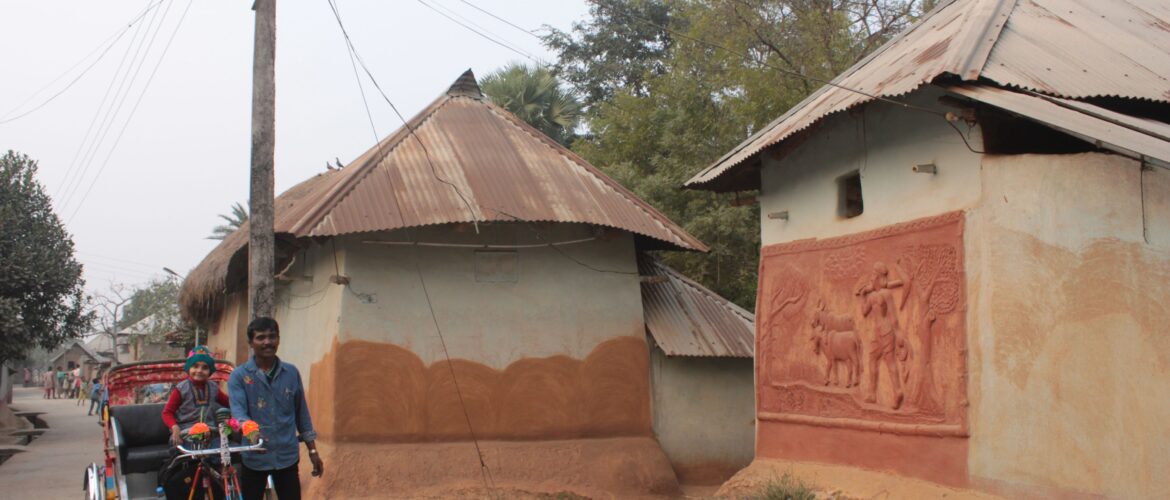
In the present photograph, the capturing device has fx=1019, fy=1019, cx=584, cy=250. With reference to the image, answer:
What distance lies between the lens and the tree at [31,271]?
22859 millimetres

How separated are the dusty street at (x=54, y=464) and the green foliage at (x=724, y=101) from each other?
39.2 feet

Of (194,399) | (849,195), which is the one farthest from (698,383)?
(194,399)

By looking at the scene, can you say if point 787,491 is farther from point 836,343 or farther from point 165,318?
point 165,318

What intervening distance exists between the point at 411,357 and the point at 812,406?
5.27m

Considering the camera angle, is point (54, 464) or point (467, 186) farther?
point (54, 464)

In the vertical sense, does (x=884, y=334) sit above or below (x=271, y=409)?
above

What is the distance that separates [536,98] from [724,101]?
10.1m

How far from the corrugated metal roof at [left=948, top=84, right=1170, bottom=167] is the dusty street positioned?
12.4m

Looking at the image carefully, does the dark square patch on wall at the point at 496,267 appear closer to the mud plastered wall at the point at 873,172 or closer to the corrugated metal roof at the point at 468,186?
the corrugated metal roof at the point at 468,186

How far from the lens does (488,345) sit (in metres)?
13.7

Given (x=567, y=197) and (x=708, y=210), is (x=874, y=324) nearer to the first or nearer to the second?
(x=567, y=197)

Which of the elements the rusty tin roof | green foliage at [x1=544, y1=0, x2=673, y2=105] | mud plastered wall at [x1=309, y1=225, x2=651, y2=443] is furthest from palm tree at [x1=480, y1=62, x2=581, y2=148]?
mud plastered wall at [x1=309, y1=225, x2=651, y2=443]

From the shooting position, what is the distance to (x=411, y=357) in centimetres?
1337

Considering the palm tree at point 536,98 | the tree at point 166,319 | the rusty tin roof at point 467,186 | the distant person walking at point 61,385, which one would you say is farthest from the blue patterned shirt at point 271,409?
the distant person walking at point 61,385
